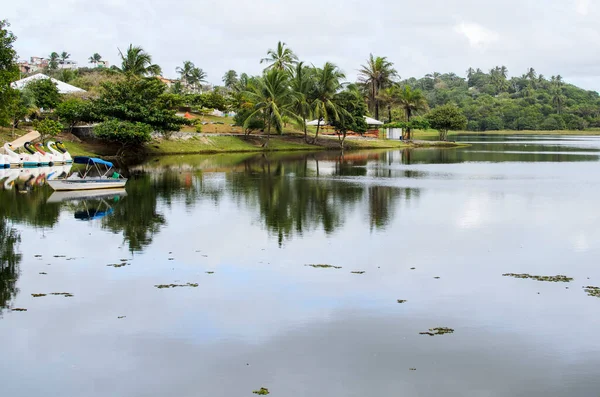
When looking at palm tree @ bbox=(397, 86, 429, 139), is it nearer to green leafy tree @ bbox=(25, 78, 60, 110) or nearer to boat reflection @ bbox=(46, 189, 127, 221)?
green leafy tree @ bbox=(25, 78, 60, 110)

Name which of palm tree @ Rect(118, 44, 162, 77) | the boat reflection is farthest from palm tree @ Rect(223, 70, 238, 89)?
the boat reflection

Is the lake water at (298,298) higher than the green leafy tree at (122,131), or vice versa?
the green leafy tree at (122,131)

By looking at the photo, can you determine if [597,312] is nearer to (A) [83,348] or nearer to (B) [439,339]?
(B) [439,339]

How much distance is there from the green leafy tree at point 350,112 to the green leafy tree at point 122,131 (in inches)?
967

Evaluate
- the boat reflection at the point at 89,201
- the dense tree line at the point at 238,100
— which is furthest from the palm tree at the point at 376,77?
the boat reflection at the point at 89,201

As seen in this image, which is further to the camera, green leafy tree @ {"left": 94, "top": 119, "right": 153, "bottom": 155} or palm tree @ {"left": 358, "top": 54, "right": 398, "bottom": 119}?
palm tree @ {"left": 358, "top": 54, "right": 398, "bottom": 119}

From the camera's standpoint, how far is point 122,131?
5478cm

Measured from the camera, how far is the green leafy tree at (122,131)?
54.7 meters

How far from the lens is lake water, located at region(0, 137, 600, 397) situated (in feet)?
34.7

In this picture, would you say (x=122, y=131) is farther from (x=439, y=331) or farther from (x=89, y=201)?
(x=439, y=331)

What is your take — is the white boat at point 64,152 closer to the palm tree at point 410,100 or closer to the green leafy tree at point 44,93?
the green leafy tree at point 44,93

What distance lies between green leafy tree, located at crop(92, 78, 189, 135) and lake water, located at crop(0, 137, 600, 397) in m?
27.9

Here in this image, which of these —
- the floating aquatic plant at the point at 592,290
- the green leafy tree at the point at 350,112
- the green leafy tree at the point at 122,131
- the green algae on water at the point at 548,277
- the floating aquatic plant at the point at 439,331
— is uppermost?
the green leafy tree at the point at 350,112

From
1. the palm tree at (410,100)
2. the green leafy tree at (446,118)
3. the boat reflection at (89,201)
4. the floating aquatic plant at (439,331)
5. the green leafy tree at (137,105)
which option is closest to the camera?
the floating aquatic plant at (439,331)
